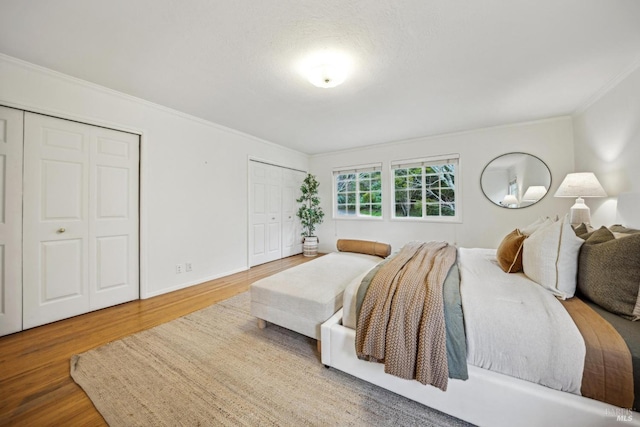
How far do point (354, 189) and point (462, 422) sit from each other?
4296 millimetres

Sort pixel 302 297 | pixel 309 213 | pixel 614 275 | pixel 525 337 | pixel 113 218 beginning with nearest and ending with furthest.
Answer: pixel 525 337
pixel 614 275
pixel 302 297
pixel 113 218
pixel 309 213

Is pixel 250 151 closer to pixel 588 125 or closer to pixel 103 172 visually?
pixel 103 172

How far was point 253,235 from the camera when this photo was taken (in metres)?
4.26

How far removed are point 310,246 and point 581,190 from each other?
13.9 ft

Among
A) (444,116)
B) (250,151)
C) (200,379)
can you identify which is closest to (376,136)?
(444,116)

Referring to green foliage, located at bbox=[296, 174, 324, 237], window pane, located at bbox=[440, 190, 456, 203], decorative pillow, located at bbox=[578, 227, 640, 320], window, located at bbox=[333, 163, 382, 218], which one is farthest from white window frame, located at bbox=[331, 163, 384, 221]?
decorative pillow, located at bbox=[578, 227, 640, 320]

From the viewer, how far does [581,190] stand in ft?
8.21

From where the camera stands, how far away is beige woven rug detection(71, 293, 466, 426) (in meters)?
1.23

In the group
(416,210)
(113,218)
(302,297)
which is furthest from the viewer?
(416,210)

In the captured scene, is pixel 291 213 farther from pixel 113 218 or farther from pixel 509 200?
pixel 509 200

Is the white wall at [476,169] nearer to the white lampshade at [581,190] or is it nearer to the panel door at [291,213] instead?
the white lampshade at [581,190]

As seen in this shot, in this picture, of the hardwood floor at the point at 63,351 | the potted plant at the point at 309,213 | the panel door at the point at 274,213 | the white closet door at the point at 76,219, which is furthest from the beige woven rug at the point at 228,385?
the potted plant at the point at 309,213

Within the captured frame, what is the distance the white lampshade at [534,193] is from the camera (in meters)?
3.51

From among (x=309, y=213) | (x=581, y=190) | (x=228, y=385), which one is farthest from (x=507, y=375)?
(x=309, y=213)
